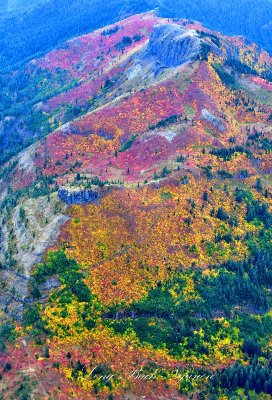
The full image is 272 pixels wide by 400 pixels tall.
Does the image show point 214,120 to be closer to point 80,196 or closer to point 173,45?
point 80,196

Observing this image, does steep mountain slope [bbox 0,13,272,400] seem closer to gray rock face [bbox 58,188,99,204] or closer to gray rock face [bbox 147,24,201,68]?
gray rock face [bbox 58,188,99,204]

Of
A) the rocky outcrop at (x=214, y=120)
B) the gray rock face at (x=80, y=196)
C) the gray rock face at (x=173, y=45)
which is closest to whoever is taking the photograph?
the gray rock face at (x=80, y=196)

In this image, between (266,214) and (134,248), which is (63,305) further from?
(266,214)

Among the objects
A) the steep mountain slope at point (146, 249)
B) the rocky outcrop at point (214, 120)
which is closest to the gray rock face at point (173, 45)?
the steep mountain slope at point (146, 249)

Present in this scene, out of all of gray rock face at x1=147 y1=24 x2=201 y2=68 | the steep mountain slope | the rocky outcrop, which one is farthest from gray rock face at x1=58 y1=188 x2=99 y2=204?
gray rock face at x1=147 y1=24 x2=201 y2=68

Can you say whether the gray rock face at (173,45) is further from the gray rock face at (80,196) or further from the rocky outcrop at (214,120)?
the gray rock face at (80,196)

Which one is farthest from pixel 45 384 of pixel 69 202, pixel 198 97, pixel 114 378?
pixel 198 97
